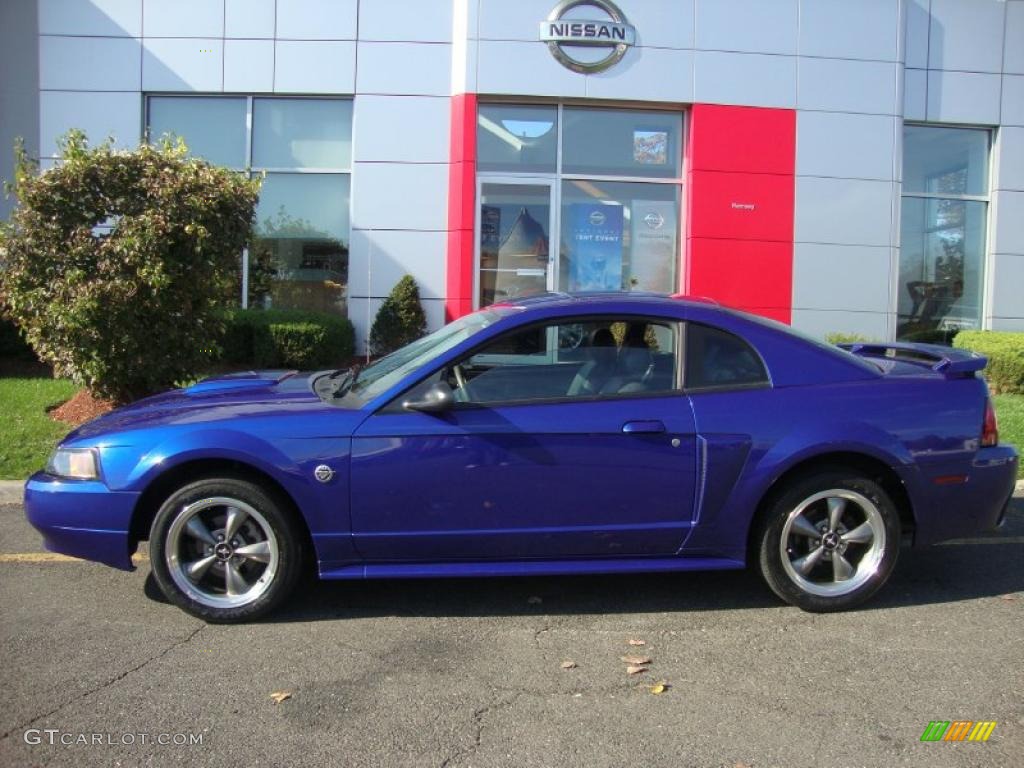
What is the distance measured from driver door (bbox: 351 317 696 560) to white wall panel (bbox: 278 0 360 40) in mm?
9276

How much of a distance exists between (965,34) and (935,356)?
33.4 ft

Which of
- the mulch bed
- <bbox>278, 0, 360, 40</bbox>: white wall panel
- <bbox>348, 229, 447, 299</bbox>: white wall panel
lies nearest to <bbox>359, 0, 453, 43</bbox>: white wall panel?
<bbox>278, 0, 360, 40</bbox>: white wall panel

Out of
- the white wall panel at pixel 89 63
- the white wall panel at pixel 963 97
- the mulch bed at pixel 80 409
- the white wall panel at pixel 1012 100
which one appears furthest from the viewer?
the white wall panel at pixel 1012 100

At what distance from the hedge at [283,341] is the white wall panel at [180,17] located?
4.26 m

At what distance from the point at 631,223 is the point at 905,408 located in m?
8.29

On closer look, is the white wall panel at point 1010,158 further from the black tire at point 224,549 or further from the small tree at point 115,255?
the black tire at point 224,549

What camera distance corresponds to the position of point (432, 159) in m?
11.8

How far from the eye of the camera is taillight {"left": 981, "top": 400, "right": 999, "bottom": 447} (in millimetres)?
4285

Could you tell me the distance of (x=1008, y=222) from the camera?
42.3 feet

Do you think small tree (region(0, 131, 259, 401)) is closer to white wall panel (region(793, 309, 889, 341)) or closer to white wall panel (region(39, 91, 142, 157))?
white wall panel (region(39, 91, 142, 157))

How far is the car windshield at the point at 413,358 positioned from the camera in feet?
13.8

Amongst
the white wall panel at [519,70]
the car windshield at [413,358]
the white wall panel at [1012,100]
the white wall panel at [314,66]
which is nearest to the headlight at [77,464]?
the car windshield at [413,358]

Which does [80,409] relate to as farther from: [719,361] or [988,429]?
[988,429]

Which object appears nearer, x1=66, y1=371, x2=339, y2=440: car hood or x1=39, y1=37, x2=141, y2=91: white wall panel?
x1=66, y1=371, x2=339, y2=440: car hood
